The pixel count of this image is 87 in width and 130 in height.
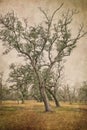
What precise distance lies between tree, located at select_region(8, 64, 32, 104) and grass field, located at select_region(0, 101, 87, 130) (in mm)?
170

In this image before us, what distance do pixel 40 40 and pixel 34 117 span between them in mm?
1249

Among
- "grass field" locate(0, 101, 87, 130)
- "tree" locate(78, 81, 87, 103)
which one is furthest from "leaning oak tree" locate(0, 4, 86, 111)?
"tree" locate(78, 81, 87, 103)

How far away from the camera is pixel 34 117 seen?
5.57 metres

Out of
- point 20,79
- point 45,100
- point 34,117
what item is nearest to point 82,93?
point 45,100

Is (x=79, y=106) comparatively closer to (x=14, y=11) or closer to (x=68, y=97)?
(x=68, y=97)

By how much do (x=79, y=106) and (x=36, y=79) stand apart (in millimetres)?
820

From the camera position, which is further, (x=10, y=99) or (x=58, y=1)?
(x=58, y=1)

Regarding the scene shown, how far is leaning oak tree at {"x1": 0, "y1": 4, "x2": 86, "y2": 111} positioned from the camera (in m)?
5.75

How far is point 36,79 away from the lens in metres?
5.71

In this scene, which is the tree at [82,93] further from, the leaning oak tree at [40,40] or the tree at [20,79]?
the tree at [20,79]

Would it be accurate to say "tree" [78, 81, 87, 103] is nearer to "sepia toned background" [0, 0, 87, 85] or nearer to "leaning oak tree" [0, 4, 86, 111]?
"sepia toned background" [0, 0, 87, 85]

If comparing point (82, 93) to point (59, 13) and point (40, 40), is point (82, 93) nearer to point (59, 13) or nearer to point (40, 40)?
point (40, 40)

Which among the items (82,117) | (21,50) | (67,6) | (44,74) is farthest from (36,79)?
(67,6)

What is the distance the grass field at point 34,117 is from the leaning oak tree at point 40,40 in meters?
0.30
